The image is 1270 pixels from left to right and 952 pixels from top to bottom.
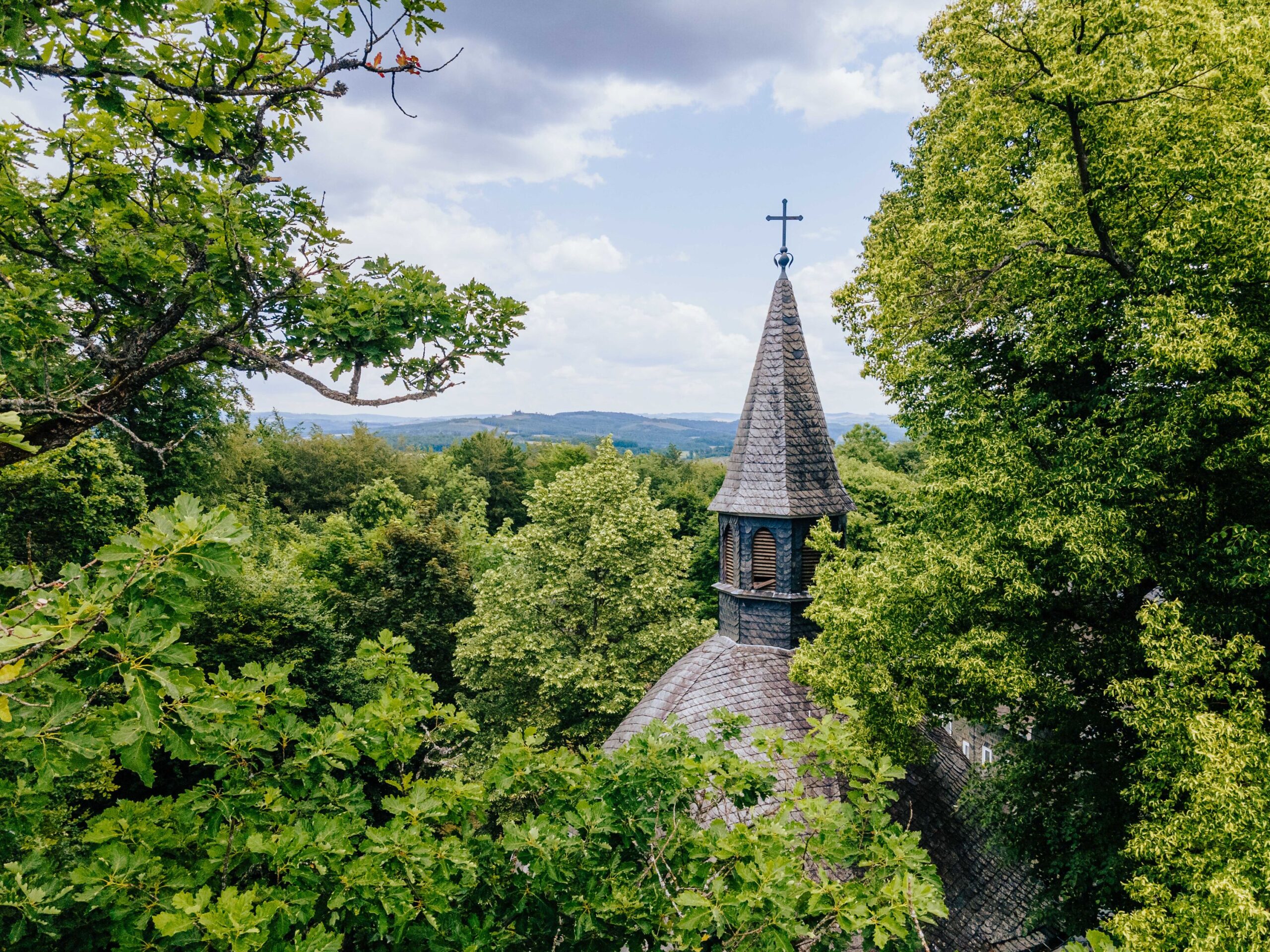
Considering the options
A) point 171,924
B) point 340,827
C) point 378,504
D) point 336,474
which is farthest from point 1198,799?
point 336,474

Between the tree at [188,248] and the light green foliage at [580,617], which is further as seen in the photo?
the light green foliage at [580,617]

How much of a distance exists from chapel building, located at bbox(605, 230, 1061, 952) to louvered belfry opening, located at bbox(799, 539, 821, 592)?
2 cm

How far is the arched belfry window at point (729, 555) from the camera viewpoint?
41.5 feet

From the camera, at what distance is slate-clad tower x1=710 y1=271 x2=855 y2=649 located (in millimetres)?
12117

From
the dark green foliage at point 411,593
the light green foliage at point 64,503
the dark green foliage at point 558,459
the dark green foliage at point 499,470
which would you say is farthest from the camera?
the dark green foliage at point 499,470

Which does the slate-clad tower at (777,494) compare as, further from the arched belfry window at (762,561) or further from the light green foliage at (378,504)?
the light green foliage at (378,504)

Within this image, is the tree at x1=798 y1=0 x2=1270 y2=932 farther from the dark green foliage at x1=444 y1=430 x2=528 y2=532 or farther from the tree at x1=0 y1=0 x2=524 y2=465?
the dark green foliage at x1=444 y1=430 x2=528 y2=532

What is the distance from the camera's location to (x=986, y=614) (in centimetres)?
880

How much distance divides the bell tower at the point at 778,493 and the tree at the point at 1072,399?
2235mm

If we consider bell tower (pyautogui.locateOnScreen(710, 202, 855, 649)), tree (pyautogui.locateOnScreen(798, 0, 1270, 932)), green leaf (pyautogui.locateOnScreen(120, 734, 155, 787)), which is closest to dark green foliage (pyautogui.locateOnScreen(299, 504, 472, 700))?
bell tower (pyautogui.locateOnScreen(710, 202, 855, 649))

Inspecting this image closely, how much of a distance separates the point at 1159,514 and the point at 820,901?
737 cm

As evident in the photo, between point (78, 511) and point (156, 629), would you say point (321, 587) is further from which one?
point (156, 629)

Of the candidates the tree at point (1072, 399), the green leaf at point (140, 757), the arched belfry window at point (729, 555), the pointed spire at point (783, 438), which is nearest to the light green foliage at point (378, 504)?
the arched belfry window at point (729, 555)

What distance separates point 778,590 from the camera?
12.2 m
